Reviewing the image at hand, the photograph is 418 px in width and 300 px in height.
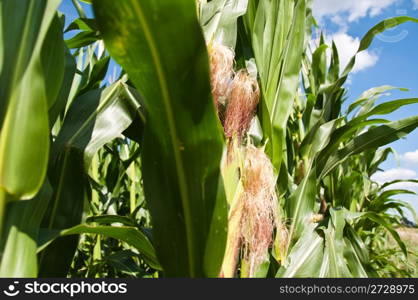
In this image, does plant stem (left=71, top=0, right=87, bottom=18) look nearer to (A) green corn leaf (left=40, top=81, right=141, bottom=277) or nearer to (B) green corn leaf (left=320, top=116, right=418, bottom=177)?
(A) green corn leaf (left=40, top=81, right=141, bottom=277)

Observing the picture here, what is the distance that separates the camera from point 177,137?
20.2 inches

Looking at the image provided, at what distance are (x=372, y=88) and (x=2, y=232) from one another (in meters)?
1.44

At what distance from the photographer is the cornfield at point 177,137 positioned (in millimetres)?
455

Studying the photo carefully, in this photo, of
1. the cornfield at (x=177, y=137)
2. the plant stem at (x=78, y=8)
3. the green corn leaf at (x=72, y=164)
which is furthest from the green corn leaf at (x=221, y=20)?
the plant stem at (x=78, y=8)

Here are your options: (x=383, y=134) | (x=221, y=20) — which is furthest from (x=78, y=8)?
(x=383, y=134)

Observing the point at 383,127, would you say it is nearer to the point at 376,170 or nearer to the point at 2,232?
the point at 2,232

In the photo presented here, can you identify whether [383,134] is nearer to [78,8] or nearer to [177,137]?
[177,137]

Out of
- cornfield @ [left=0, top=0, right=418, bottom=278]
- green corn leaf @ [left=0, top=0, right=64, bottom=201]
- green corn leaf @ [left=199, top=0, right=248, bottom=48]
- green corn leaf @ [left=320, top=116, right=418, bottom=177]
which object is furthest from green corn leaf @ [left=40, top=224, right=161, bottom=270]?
green corn leaf @ [left=320, top=116, right=418, bottom=177]

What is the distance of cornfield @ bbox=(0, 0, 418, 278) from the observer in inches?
17.9

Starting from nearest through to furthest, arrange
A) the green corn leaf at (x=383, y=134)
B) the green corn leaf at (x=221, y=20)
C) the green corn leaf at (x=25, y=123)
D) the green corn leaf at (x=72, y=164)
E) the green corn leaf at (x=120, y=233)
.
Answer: the green corn leaf at (x=25, y=123), the green corn leaf at (x=120, y=233), the green corn leaf at (x=72, y=164), the green corn leaf at (x=221, y=20), the green corn leaf at (x=383, y=134)

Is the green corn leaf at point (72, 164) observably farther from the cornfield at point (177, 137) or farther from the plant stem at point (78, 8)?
the plant stem at point (78, 8)

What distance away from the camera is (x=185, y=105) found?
0.50m

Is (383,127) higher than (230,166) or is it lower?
higher

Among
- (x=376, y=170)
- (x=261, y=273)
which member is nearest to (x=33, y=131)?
(x=261, y=273)
